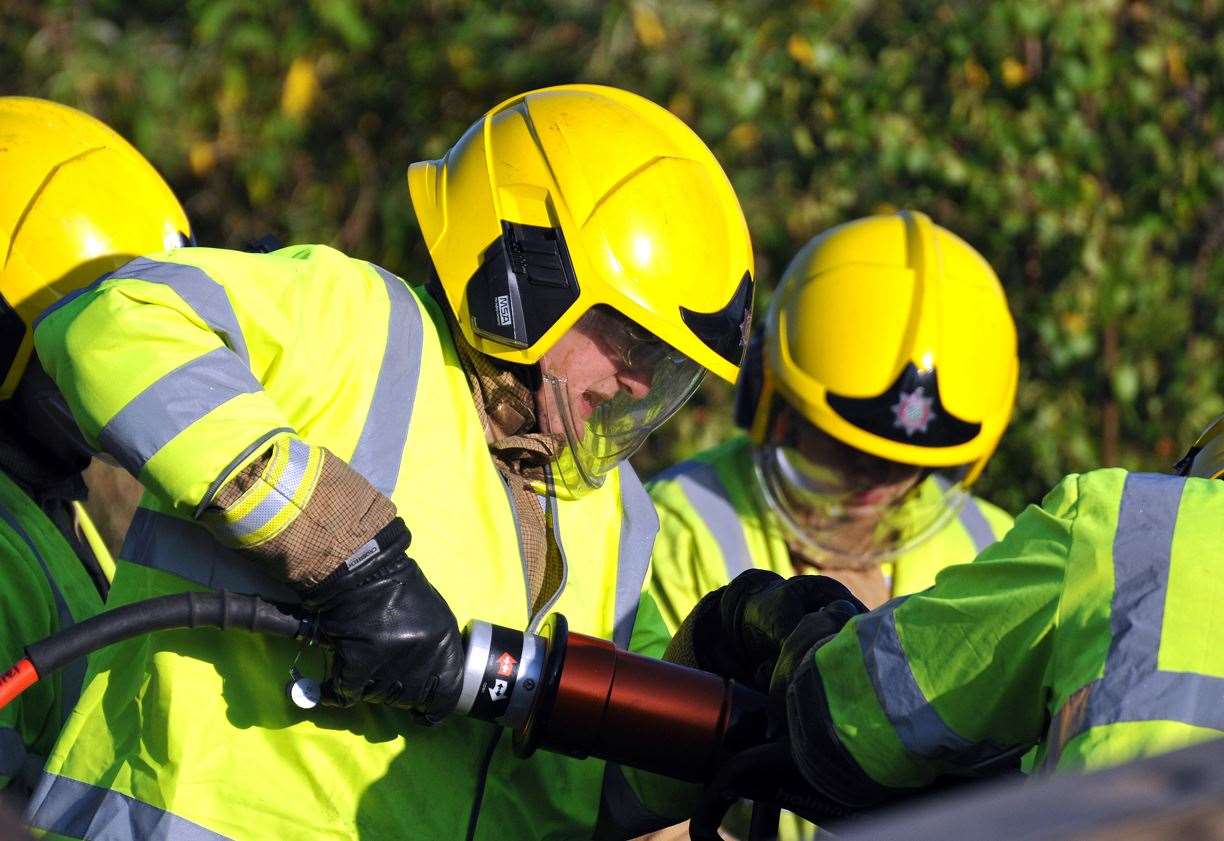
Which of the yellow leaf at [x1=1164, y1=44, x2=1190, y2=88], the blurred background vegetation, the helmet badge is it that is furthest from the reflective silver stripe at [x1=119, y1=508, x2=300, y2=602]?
the yellow leaf at [x1=1164, y1=44, x2=1190, y2=88]

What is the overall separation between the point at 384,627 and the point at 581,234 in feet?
2.21

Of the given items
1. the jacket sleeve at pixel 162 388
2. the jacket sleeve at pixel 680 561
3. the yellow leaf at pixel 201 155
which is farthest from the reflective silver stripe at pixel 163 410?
the yellow leaf at pixel 201 155

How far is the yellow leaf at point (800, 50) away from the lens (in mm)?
6066

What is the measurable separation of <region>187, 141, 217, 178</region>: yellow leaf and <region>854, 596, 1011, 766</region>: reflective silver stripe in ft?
18.5

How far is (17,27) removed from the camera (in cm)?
684

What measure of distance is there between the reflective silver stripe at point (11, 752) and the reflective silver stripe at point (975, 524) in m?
2.27

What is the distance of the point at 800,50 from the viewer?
6.09m

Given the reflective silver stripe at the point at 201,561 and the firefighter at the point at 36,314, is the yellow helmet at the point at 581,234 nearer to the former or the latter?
the reflective silver stripe at the point at 201,561

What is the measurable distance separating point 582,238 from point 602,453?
35 centimetres

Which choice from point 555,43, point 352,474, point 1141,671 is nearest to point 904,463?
point 352,474

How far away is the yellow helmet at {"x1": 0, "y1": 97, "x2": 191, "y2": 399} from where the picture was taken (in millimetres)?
2830

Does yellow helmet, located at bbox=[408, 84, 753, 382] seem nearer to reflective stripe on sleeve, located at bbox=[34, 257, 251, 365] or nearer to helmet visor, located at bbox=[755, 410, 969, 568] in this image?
reflective stripe on sleeve, located at bbox=[34, 257, 251, 365]

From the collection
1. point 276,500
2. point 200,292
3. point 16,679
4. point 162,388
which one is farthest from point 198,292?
point 16,679

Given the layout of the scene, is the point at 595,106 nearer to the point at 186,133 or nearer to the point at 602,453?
the point at 602,453
